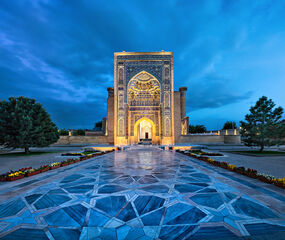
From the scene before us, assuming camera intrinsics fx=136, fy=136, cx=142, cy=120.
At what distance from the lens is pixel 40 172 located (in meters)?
5.56

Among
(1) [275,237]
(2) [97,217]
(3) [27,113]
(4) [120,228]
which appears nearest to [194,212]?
(1) [275,237]

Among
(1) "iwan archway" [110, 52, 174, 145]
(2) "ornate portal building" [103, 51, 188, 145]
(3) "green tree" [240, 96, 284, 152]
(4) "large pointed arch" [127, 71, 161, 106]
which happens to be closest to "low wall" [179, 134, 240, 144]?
(2) "ornate portal building" [103, 51, 188, 145]

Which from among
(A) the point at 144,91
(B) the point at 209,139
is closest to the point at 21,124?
(A) the point at 144,91

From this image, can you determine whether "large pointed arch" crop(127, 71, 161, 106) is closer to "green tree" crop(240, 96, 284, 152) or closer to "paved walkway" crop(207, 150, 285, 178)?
"green tree" crop(240, 96, 284, 152)

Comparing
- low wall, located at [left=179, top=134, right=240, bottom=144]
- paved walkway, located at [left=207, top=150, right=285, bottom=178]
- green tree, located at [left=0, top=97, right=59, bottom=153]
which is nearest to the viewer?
paved walkway, located at [left=207, top=150, right=285, bottom=178]

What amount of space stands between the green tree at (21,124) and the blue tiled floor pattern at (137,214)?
353 inches

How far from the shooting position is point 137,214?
248 cm

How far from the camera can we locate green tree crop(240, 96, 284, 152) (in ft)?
34.6

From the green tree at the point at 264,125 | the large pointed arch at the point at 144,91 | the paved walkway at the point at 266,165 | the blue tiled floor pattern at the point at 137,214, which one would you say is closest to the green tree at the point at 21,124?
the blue tiled floor pattern at the point at 137,214

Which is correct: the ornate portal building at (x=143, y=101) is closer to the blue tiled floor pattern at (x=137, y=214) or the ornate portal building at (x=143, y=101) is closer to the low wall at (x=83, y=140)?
the low wall at (x=83, y=140)

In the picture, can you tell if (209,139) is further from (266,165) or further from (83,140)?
(83,140)

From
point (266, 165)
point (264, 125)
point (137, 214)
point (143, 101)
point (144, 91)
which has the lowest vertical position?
point (266, 165)

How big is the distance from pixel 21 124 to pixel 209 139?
2716 cm

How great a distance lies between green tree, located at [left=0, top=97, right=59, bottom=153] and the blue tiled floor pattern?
896cm
